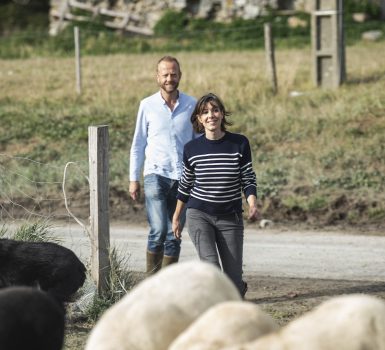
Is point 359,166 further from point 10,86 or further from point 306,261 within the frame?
point 10,86

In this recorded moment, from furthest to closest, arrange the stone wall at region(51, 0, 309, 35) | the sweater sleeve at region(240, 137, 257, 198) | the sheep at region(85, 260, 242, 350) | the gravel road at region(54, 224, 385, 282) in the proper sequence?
the stone wall at region(51, 0, 309, 35) < the gravel road at region(54, 224, 385, 282) < the sweater sleeve at region(240, 137, 257, 198) < the sheep at region(85, 260, 242, 350)

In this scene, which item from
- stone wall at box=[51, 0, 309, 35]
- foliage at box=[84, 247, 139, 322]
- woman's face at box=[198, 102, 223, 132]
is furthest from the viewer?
stone wall at box=[51, 0, 309, 35]

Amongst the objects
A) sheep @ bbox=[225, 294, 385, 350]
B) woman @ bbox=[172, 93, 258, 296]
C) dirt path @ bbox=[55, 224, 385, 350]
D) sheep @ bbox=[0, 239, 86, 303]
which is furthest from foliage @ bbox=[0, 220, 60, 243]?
sheep @ bbox=[225, 294, 385, 350]

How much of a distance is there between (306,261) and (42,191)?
14.9 ft

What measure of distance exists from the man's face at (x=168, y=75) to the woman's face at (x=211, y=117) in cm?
88

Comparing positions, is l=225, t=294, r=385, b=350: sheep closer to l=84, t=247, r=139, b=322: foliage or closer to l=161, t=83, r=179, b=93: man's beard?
l=84, t=247, r=139, b=322: foliage

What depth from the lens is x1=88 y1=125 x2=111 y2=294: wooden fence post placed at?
782 centimetres

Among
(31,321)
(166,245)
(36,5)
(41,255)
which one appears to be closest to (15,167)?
(166,245)

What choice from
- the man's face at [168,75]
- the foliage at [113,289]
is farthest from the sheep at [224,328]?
the man's face at [168,75]

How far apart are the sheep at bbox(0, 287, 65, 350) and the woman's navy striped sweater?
3092mm

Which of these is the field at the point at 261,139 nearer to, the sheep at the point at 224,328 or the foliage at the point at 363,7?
the sheep at the point at 224,328

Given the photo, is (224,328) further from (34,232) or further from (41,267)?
(34,232)

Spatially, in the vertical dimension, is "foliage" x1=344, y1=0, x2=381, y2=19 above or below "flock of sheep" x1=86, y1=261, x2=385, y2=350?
above

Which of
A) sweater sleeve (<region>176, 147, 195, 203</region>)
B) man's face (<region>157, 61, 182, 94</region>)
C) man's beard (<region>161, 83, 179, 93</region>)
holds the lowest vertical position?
sweater sleeve (<region>176, 147, 195, 203</region>)
